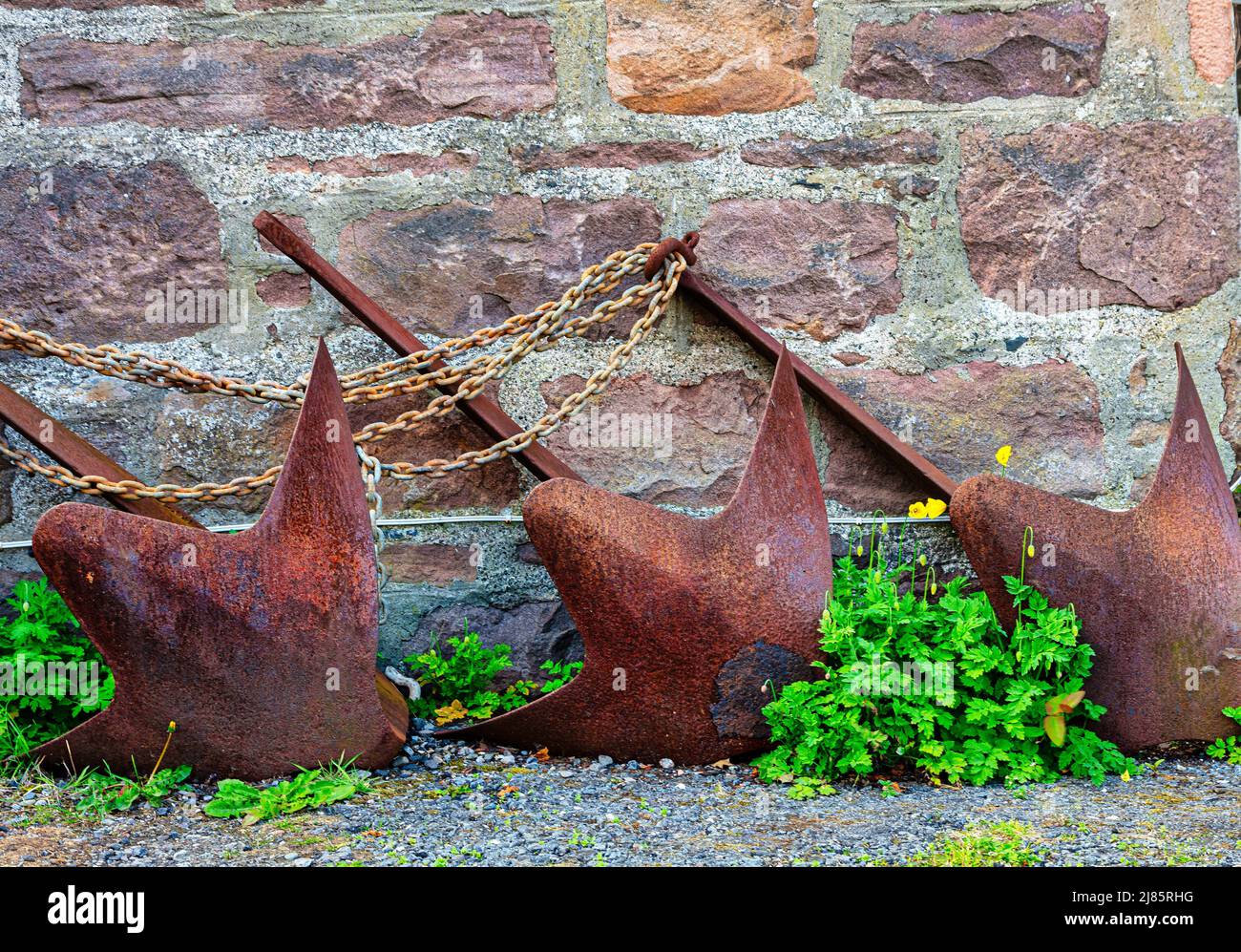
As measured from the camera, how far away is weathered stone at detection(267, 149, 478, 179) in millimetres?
1993

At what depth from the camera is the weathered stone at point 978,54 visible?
6.49 ft

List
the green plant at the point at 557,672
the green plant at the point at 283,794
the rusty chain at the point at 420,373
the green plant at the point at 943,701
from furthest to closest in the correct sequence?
the green plant at the point at 557,672 → the rusty chain at the point at 420,373 → the green plant at the point at 943,701 → the green plant at the point at 283,794

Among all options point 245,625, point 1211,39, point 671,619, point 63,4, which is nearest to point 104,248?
point 63,4

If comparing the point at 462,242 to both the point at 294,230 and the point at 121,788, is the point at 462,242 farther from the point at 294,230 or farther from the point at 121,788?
the point at 121,788

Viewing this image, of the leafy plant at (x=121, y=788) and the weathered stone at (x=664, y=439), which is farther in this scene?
the weathered stone at (x=664, y=439)

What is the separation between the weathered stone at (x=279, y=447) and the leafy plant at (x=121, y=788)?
59cm

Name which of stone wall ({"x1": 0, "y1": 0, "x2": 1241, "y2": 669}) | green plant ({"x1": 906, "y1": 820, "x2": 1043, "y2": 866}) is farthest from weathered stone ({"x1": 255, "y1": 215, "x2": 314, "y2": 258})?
green plant ({"x1": 906, "y1": 820, "x2": 1043, "y2": 866})

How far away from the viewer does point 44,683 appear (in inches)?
66.4

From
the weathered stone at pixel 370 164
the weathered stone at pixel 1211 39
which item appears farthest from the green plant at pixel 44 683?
the weathered stone at pixel 1211 39

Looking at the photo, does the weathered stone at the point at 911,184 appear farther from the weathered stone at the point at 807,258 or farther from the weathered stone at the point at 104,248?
the weathered stone at the point at 104,248

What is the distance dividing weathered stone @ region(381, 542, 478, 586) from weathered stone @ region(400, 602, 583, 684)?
0.05 meters

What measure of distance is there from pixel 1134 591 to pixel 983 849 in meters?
0.59

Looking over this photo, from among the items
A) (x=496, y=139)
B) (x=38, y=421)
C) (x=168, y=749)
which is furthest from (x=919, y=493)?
(x=38, y=421)

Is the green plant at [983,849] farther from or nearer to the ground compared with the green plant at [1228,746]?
nearer to the ground
